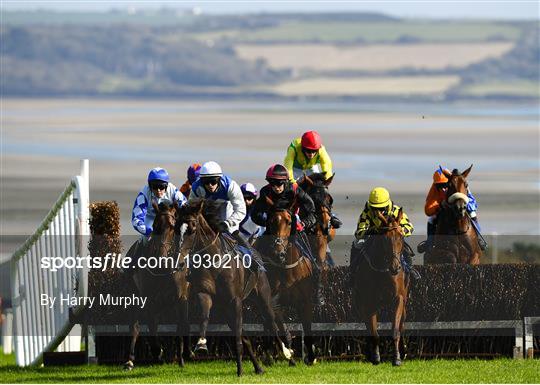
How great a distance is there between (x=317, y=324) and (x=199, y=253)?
2152 millimetres

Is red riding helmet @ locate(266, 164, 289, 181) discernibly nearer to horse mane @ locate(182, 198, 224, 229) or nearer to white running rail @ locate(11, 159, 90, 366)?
horse mane @ locate(182, 198, 224, 229)

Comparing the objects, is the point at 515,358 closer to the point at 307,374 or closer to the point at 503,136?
the point at 307,374

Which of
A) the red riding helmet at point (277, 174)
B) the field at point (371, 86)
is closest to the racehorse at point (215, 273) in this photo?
the red riding helmet at point (277, 174)

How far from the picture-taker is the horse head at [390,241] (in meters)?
15.6

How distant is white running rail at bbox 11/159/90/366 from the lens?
54.5 feet

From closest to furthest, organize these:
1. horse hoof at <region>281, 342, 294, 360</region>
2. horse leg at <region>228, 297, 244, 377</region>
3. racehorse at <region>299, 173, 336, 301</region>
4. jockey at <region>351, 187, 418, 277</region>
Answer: horse leg at <region>228, 297, 244, 377</region>
jockey at <region>351, 187, 418, 277</region>
horse hoof at <region>281, 342, 294, 360</region>
racehorse at <region>299, 173, 336, 301</region>

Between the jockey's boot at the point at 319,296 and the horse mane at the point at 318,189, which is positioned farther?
the horse mane at the point at 318,189

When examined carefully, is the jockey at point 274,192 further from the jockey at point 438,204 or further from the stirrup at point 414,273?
the jockey at point 438,204

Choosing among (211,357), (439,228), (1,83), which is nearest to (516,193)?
(439,228)

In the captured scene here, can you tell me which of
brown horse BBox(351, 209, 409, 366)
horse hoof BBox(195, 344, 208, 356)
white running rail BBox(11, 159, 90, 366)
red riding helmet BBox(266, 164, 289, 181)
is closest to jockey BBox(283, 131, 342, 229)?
red riding helmet BBox(266, 164, 289, 181)

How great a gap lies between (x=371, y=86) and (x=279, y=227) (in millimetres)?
→ 159357

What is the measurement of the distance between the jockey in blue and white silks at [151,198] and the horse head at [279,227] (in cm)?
89

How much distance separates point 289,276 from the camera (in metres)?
16.3

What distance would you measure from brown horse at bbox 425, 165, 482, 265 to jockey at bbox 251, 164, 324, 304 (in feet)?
8.67
